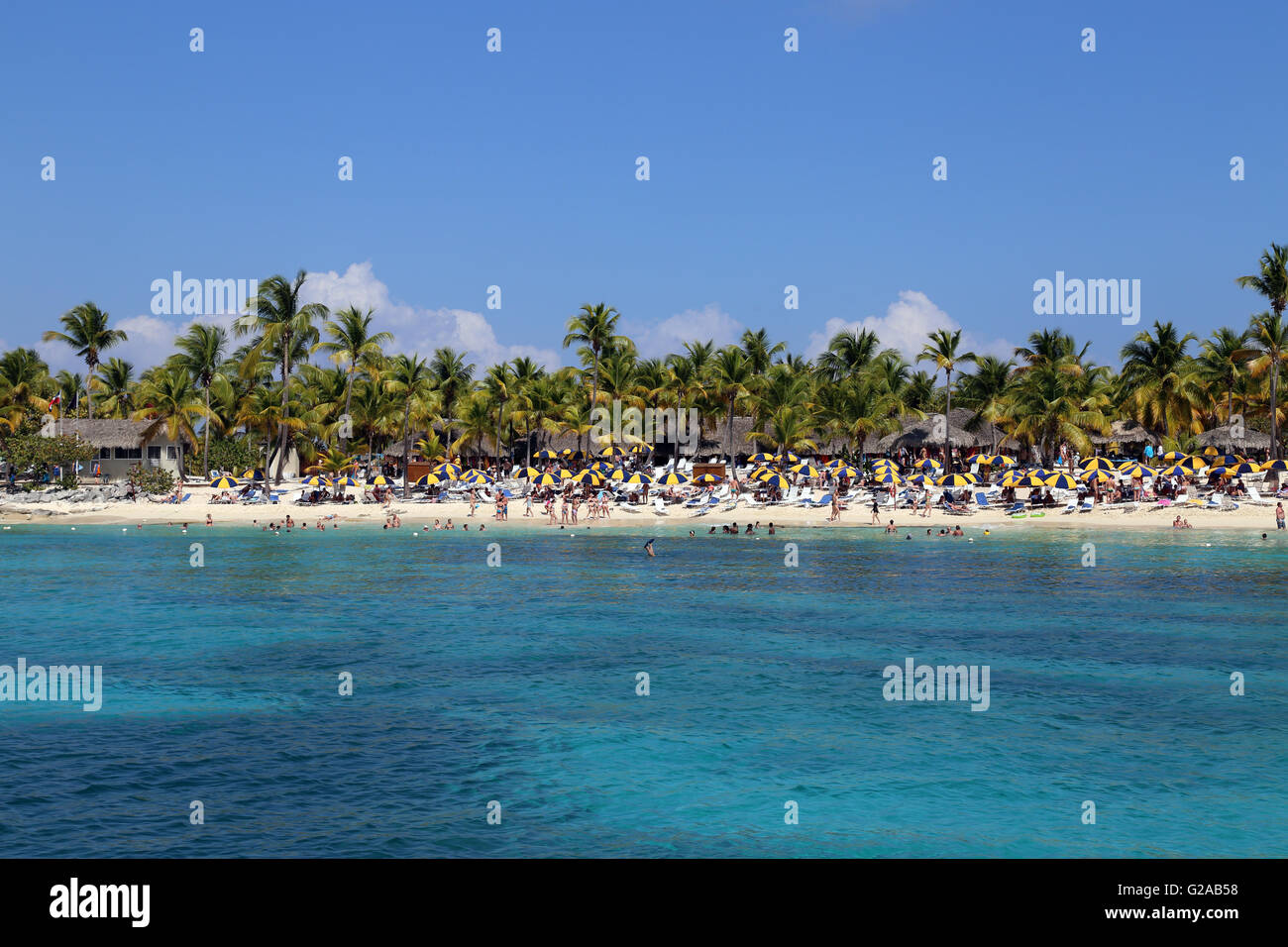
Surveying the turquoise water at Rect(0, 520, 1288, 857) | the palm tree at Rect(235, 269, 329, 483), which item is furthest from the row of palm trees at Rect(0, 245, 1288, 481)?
the turquoise water at Rect(0, 520, 1288, 857)

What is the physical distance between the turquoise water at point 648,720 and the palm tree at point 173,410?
110 feet

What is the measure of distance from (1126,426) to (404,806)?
72816 mm

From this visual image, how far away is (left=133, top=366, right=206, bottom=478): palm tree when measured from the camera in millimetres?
64000

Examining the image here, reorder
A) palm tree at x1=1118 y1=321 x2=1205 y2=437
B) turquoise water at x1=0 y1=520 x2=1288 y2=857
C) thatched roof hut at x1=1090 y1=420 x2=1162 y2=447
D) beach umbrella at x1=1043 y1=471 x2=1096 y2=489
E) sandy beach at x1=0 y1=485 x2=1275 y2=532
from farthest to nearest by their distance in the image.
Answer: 1. thatched roof hut at x1=1090 y1=420 x2=1162 y2=447
2. palm tree at x1=1118 y1=321 x2=1205 y2=437
3. beach umbrella at x1=1043 y1=471 x2=1096 y2=489
4. sandy beach at x1=0 y1=485 x2=1275 y2=532
5. turquoise water at x1=0 y1=520 x2=1288 y2=857

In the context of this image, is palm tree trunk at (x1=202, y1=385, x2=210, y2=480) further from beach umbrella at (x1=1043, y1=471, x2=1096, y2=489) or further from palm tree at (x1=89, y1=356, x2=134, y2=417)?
beach umbrella at (x1=1043, y1=471, x2=1096, y2=489)

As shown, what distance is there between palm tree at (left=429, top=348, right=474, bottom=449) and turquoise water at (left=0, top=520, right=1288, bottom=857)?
131 ft

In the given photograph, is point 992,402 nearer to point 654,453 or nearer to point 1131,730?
point 654,453

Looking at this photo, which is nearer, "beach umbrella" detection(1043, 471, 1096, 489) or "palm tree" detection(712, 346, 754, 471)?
"beach umbrella" detection(1043, 471, 1096, 489)

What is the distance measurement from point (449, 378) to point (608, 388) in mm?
10890

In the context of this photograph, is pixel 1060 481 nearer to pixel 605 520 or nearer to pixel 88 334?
pixel 605 520

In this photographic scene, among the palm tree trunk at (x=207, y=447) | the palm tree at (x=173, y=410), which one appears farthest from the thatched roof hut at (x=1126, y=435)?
the palm tree at (x=173, y=410)

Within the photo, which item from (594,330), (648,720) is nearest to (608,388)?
(594,330)

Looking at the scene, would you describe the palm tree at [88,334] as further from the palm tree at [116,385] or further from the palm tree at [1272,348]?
the palm tree at [1272,348]

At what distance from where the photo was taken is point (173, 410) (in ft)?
210
